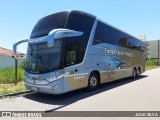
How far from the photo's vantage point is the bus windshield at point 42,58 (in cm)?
904

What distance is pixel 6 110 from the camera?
778 centimetres

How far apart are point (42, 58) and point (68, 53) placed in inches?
44.7

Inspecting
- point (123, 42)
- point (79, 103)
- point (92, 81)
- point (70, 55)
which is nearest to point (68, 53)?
point (70, 55)

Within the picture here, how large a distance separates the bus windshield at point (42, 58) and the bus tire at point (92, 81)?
2757 millimetres

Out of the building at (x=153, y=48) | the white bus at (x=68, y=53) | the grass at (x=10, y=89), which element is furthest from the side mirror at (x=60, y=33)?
the building at (x=153, y=48)

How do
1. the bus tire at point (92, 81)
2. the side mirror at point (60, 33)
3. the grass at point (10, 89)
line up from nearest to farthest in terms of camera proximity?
the side mirror at point (60, 33) → the grass at point (10, 89) → the bus tire at point (92, 81)

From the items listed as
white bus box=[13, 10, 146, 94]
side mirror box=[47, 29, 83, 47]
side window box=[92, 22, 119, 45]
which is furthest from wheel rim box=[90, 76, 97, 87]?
side mirror box=[47, 29, 83, 47]

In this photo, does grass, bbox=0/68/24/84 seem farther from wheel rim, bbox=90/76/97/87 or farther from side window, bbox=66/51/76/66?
side window, bbox=66/51/76/66

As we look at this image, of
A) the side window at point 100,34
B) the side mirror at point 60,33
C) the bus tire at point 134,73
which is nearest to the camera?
the side mirror at point 60,33

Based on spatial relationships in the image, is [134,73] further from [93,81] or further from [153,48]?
[153,48]

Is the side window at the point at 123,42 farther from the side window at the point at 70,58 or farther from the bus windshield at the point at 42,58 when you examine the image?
the bus windshield at the point at 42,58

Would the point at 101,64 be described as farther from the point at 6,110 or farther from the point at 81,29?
the point at 6,110

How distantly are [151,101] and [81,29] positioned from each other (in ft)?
14.5

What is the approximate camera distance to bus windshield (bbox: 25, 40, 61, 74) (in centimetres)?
904
